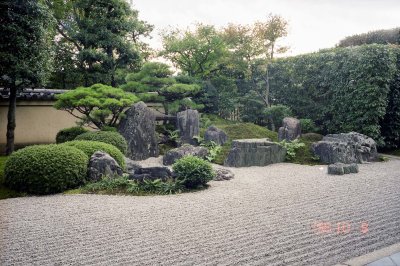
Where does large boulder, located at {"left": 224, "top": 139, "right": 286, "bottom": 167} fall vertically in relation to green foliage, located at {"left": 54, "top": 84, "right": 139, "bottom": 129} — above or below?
below

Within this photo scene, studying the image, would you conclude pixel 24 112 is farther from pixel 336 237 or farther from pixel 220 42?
pixel 336 237

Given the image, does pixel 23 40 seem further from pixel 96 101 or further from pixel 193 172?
pixel 193 172

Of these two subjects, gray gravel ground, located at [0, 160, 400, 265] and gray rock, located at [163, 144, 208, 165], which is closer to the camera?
gray gravel ground, located at [0, 160, 400, 265]

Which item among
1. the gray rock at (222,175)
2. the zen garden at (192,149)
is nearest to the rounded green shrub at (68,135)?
the zen garden at (192,149)

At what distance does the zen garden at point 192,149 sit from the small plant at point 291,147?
0.22ft

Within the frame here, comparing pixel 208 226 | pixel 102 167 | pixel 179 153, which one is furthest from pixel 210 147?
pixel 208 226

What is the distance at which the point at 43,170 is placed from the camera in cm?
673

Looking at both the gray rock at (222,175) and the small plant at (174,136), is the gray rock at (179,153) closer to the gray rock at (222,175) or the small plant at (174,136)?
the small plant at (174,136)

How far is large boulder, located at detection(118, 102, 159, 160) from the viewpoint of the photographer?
1112 cm

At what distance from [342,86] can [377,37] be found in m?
6.50

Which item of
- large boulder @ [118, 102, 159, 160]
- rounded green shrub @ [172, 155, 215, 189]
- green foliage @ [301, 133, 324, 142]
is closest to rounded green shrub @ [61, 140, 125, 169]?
rounded green shrub @ [172, 155, 215, 189]

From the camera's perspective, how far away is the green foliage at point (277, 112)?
1487cm

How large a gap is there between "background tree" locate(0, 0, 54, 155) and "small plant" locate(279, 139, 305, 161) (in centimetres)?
774

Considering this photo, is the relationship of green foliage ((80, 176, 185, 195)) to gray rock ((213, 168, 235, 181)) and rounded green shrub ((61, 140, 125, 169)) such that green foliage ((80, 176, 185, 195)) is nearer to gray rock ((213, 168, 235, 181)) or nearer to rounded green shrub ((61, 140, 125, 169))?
rounded green shrub ((61, 140, 125, 169))
